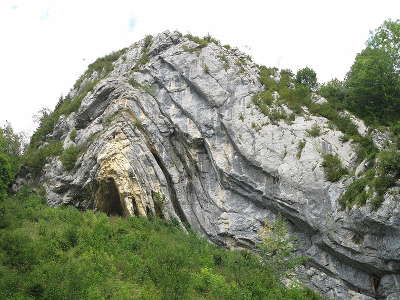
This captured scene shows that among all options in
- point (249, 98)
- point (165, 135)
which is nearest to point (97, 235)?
point (165, 135)

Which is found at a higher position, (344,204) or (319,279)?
(344,204)

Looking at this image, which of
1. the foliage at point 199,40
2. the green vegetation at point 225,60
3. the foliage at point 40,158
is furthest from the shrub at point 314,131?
the foliage at point 40,158

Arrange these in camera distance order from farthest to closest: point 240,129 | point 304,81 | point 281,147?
point 304,81, point 240,129, point 281,147

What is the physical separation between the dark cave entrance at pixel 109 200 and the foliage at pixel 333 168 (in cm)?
1328

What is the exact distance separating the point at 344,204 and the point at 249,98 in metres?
11.1

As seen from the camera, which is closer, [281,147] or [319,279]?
[319,279]

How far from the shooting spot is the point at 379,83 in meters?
27.1

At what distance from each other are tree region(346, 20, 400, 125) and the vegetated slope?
13500 mm

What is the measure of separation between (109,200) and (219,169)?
785 centimetres

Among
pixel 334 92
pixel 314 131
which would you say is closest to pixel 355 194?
pixel 314 131

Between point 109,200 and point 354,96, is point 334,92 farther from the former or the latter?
point 109,200

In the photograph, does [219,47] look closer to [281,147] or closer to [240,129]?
[240,129]

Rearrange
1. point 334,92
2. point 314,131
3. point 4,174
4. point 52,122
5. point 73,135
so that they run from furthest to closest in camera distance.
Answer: point 52,122 < point 73,135 < point 334,92 < point 314,131 < point 4,174

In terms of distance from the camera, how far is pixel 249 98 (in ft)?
93.5
